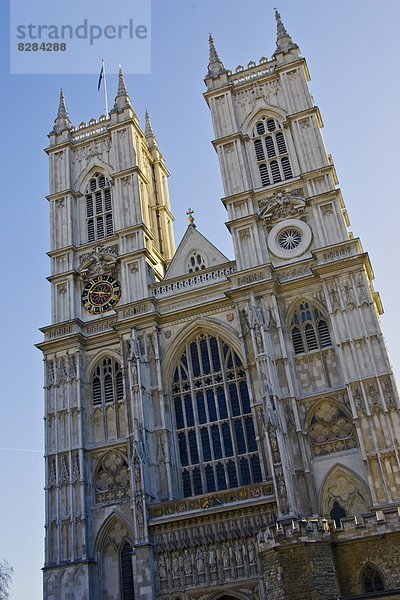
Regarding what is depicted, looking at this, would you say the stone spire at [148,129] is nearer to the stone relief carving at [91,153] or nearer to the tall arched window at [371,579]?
the stone relief carving at [91,153]

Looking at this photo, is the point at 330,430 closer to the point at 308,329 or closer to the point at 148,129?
the point at 308,329

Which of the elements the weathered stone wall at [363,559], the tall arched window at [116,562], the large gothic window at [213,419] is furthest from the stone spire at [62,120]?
the weathered stone wall at [363,559]

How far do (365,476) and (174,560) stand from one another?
7534 millimetres

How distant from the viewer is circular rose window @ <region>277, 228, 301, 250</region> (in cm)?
3064

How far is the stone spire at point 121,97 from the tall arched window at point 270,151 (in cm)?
768

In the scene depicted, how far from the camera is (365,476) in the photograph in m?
25.2

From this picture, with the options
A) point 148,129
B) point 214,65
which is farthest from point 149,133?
point 214,65

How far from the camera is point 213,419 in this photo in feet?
93.9

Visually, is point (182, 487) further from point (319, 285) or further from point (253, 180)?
point (253, 180)

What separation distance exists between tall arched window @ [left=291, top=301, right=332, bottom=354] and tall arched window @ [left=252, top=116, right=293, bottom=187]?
6896 millimetres

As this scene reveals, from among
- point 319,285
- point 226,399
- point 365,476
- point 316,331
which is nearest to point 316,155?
point 319,285

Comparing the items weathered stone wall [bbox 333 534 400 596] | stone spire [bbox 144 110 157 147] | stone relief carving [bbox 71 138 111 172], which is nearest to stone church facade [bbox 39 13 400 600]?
weathered stone wall [bbox 333 534 400 596]

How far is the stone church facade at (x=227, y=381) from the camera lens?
2492cm

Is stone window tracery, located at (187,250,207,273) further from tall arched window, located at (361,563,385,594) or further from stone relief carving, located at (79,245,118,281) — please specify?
tall arched window, located at (361,563,385,594)
